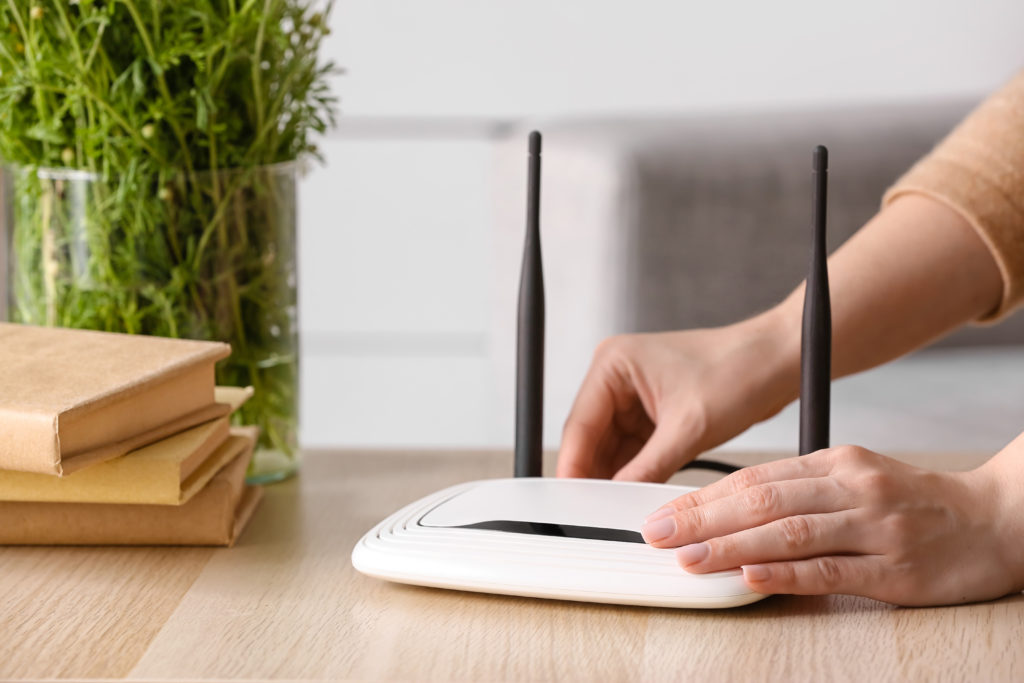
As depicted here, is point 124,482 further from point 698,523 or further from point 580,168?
point 580,168

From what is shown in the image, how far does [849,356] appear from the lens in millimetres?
896

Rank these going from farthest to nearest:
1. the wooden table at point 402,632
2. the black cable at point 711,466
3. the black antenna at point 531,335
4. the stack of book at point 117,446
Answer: the black cable at point 711,466, the black antenna at point 531,335, the stack of book at point 117,446, the wooden table at point 402,632

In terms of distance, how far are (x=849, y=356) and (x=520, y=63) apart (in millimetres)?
2060

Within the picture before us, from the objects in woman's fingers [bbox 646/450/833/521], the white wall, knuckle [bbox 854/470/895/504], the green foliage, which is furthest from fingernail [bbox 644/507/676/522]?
the white wall

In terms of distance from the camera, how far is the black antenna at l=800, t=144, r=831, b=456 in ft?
2.16

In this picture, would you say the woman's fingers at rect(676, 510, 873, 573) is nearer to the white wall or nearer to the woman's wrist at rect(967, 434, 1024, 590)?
the woman's wrist at rect(967, 434, 1024, 590)

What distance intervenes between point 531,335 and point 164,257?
0.95ft

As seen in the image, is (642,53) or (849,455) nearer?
(849,455)

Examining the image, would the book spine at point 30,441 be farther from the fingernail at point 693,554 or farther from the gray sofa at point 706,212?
the gray sofa at point 706,212

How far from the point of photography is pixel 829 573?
0.57 meters

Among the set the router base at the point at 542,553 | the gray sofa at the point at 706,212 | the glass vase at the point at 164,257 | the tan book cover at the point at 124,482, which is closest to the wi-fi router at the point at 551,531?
the router base at the point at 542,553

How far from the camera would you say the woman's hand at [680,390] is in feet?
2.60

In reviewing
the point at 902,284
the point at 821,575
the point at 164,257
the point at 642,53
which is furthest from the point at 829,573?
the point at 642,53

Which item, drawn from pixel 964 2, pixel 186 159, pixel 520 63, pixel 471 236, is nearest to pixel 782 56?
pixel 964 2
